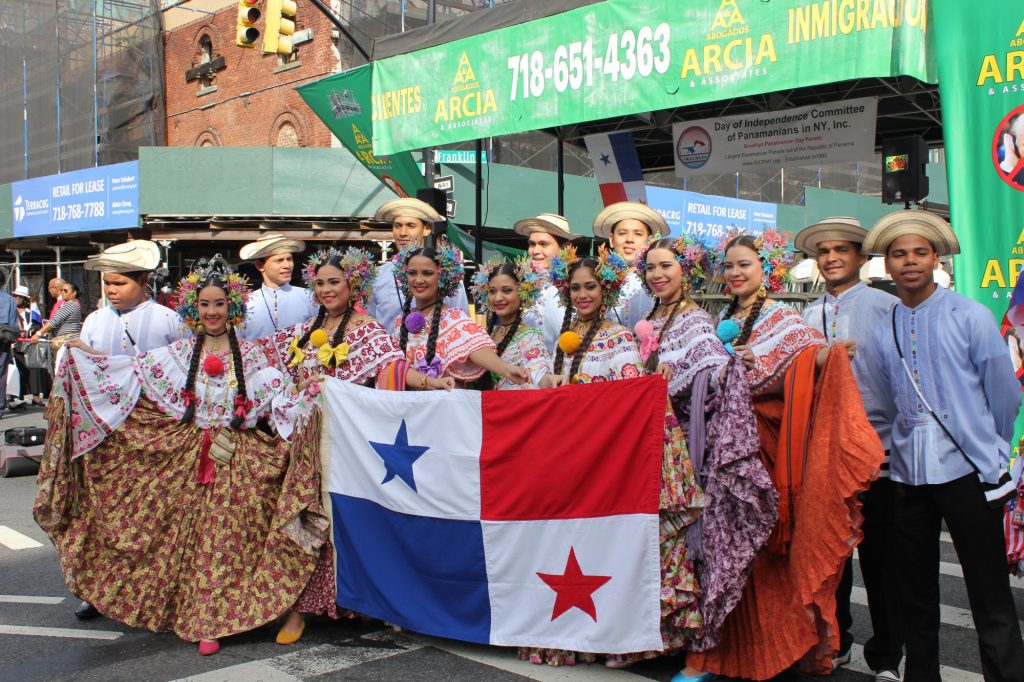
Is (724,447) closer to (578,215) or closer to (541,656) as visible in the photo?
(541,656)

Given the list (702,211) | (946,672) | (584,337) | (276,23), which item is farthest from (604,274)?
(702,211)

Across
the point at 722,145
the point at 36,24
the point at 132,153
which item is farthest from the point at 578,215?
the point at 36,24

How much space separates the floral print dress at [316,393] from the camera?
5.10 meters

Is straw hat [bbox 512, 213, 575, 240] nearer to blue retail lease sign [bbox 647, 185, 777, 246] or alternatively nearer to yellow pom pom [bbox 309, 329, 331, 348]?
yellow pom pom [bbox 309, 329, 331, 348]

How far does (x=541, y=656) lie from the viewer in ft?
15.1

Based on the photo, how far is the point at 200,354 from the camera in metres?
5.27

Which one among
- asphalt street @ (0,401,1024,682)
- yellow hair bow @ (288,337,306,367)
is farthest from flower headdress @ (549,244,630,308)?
asphalt street @ (0,401,1024,682)

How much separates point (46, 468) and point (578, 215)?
1569 cm

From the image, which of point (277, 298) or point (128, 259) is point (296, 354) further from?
point (277, 298)

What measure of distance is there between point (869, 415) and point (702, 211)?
13151 millimetres

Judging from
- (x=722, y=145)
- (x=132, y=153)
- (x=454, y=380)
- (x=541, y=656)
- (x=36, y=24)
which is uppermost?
(x=36, y=24)

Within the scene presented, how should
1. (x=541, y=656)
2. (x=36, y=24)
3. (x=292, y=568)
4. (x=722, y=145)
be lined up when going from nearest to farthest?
(x=541, y=656) < (x=292, y=568) < (x=722, y=145) < (x=36, y=24)

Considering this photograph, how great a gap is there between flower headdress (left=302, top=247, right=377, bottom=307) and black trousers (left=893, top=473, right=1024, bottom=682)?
114 inches

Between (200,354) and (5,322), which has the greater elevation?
(5,322)
